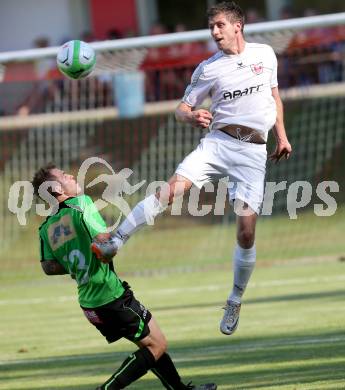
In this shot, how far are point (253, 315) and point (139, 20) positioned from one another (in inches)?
858

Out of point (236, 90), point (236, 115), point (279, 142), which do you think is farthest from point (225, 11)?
point (279, 142)

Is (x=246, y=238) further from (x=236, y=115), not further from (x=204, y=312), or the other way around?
(x=204, y=312)

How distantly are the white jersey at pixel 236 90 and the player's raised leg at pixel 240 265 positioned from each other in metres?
0.85

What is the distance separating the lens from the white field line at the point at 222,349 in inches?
460

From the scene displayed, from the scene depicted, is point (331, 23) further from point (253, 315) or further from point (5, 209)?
point (5, 209)

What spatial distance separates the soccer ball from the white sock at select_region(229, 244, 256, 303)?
220cm

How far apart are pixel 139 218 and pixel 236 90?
5.21 ft

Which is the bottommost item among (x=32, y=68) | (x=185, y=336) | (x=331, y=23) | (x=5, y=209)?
(x=5, y=209)

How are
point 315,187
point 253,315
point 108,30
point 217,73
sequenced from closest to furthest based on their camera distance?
point 217,73
point 253,315
point 315,187
point 108,30

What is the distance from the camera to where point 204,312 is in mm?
14875

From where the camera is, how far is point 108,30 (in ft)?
114

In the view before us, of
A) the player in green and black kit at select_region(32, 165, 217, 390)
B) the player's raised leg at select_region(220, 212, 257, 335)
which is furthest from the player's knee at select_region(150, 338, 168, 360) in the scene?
the player's raised leg at select_region(220, 212, 257, 335)

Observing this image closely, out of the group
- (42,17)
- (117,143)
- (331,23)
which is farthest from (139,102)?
(42,17)

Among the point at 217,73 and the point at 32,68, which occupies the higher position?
the point at 217,73
